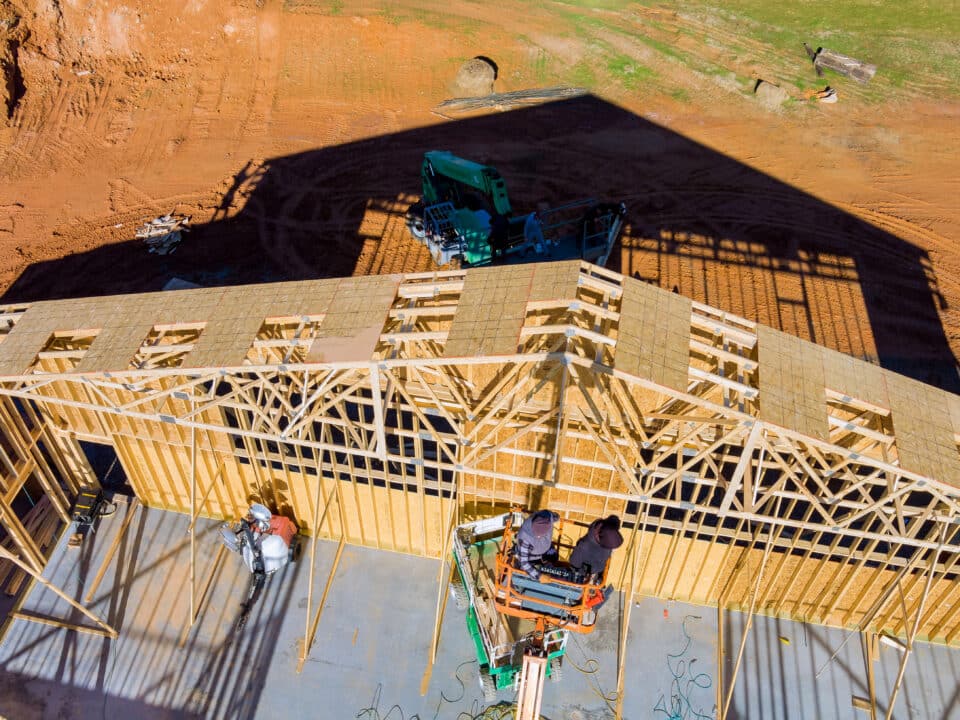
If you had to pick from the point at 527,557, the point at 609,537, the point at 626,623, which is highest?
the point at 609,537

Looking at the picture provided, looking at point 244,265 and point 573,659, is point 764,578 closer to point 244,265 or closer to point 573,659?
point 573,659

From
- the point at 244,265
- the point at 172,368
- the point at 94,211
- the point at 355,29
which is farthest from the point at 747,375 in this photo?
the point at 355,29

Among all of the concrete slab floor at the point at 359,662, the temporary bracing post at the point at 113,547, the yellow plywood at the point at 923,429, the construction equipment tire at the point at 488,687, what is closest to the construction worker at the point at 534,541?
the construction equipment tire at the point at 488,687

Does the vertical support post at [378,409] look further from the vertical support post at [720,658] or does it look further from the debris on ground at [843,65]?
the debris on ground at [843,65]

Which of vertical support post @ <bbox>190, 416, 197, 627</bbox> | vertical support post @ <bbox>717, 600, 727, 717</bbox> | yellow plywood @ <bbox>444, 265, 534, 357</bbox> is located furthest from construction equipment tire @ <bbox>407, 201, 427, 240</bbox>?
vertical support post @ <bbox>717, 600, 727, 717</bbox>

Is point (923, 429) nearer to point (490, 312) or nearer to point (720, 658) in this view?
point (720, 658)

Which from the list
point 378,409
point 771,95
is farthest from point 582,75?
point 378,409

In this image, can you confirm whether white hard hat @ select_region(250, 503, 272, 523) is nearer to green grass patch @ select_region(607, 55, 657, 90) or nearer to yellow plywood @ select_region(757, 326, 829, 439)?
yellow plywood @ select_region(757, 326, 829, 439)
